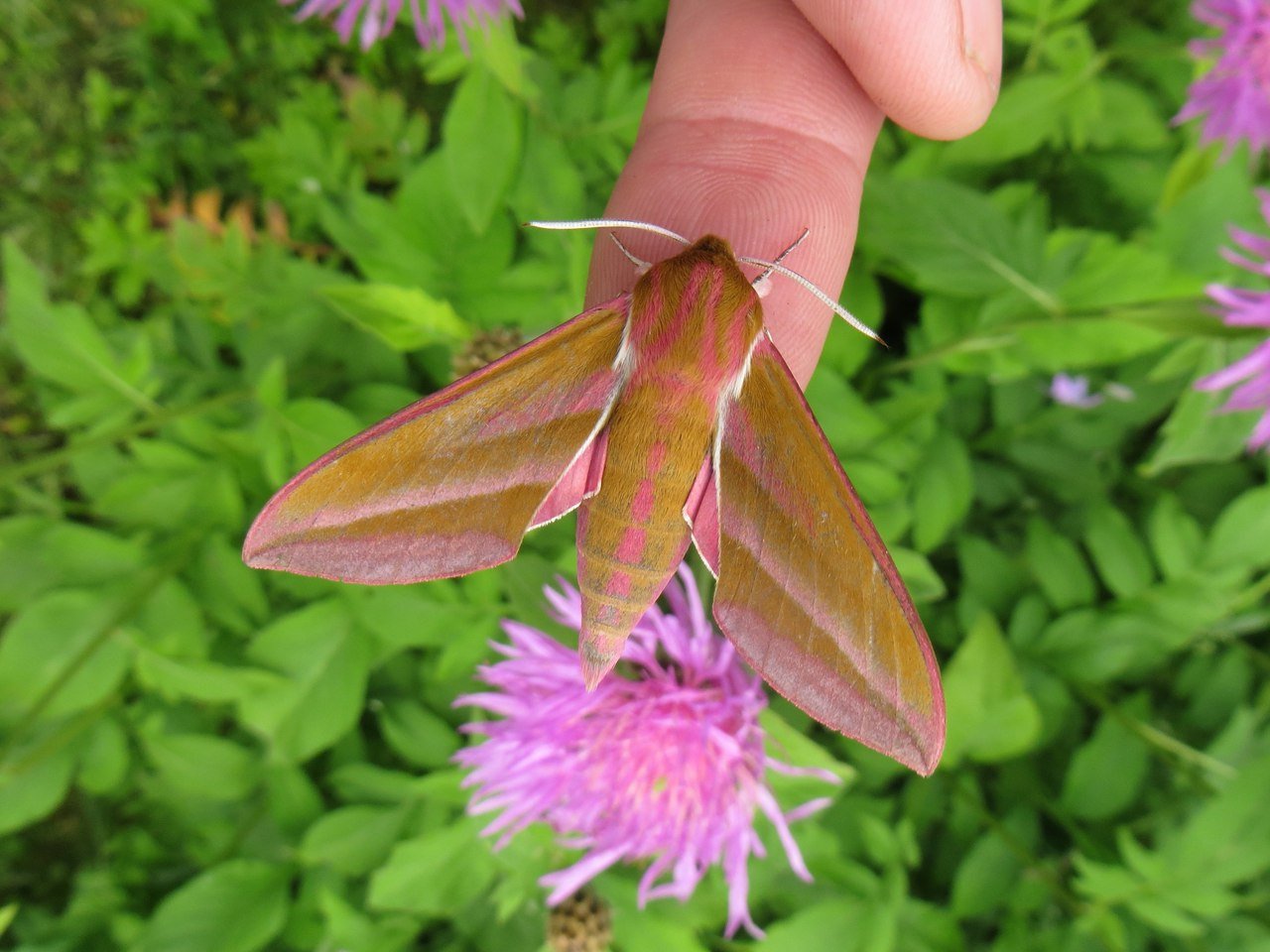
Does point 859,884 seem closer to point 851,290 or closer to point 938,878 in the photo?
point 938,878

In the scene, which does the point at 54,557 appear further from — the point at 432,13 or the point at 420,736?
the point at 432,13

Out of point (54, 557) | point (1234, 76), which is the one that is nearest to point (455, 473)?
point (54, 557)

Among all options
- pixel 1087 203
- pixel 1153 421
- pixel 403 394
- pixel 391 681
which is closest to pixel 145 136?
pixel 403 394

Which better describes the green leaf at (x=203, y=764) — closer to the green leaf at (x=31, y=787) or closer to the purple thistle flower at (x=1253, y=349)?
the green leaf at (x=31, y=787)

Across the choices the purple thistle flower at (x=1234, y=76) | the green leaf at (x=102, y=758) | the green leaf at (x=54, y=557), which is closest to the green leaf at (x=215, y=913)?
the green leaf at (x=102, y=758)

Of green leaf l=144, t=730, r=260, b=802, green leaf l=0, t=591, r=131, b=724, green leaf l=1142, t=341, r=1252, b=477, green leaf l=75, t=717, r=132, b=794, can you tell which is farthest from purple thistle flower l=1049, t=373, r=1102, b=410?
green leaf l=75, t=717, r=132, b=794

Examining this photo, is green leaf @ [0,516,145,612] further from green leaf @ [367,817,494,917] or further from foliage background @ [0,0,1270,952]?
green leaf @ [367,817,494,917]
